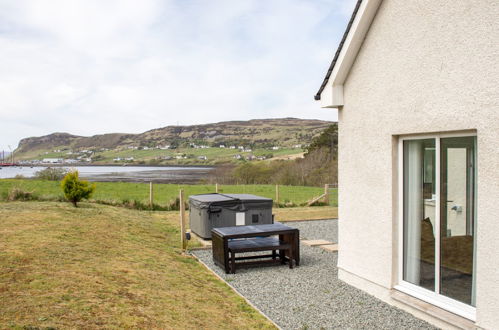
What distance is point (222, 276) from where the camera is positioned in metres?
8.46

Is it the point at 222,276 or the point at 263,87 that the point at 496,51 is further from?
the point at 263,87

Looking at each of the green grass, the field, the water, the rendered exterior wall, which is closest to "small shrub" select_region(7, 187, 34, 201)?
the green grass

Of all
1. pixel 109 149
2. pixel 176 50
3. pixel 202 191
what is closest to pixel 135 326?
pixel 176 50

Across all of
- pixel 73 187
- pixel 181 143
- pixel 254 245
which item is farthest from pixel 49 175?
pixel 181 143

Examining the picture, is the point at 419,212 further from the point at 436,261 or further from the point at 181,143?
the point at 181,143

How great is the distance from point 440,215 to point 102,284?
5.00 m

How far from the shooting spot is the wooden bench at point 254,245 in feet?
28.5

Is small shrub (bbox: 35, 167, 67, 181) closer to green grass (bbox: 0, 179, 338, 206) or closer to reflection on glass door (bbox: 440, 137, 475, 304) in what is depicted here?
green grass (bbox: 0, 179, 338, 206)

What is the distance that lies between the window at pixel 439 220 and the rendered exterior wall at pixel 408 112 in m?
0.21

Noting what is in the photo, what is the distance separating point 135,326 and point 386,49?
511 centimetres

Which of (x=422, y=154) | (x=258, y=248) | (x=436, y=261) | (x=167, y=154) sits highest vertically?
(x=422, y=154)

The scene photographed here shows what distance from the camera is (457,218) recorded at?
17.2ft

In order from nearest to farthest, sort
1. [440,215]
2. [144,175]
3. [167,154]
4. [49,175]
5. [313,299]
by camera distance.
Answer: [440,215] < [313,299] < [49,175] < [144,175] < [167,154]

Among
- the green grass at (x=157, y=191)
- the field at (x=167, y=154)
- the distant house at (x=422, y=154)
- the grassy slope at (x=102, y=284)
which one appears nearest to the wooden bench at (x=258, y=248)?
the grassy slope at (x=102, y=284)
